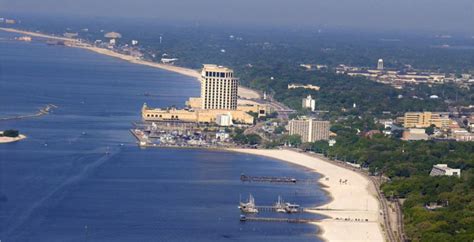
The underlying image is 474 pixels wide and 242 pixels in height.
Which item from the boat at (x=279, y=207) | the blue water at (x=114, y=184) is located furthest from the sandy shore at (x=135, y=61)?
the boat at (x=279, y=207)

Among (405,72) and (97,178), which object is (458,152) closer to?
(97,178)

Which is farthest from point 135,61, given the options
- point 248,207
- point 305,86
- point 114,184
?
point 248,207

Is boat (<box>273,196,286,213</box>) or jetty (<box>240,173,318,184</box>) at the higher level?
jetty (<box>240,173,318,184</box>)

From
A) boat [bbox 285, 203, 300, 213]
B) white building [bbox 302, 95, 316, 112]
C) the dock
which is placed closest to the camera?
the dock

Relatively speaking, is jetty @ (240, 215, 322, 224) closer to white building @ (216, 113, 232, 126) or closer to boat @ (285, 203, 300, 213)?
boat @ (285, 203, 300, 213)

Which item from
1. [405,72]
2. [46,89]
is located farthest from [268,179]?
[405,72]

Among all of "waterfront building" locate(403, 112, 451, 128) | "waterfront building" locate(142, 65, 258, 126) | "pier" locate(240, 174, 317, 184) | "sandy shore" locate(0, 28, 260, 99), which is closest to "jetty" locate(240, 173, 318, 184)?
"pier" locate(240, 174, 317, 184)

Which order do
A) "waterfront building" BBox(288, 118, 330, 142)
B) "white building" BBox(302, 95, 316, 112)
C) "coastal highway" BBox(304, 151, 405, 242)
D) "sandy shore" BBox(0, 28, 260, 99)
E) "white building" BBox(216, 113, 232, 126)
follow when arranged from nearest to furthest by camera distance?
"coastal highway" BBox(304, 151, 405, 242) < "waterfront building" BBox(288, 118, 330, 142) < "white building" BBox(216, 113, 232, 126) < "white building" BBox(302, 95, 316, 112) < "sandy shore" BBox(0, 28, 260, 99)
